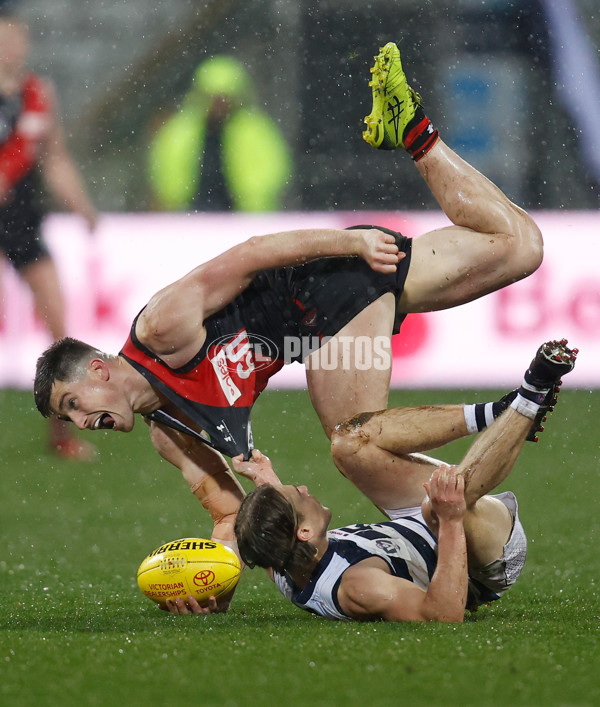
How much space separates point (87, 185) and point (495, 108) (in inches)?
162

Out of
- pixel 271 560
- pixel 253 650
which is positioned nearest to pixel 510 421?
pixel 271 560

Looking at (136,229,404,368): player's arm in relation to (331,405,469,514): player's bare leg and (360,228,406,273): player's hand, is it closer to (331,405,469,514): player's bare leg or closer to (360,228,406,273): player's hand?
(360,228,406,273): player's hand

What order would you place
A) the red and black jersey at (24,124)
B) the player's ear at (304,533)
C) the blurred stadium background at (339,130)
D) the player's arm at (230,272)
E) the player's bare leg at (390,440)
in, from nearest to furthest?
the player's ear at (304,533), the player's bare leg at (390,440), the player's arm at (230,272), the red and black jersey at (24,124), the blurred stadium background at (339,130)

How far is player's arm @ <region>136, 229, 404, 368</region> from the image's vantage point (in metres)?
4.17

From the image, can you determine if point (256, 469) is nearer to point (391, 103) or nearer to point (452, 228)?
point (452, 228)

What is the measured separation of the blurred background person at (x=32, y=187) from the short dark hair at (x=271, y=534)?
4.05 metres

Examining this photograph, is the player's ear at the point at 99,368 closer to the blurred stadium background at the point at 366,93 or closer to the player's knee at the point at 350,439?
the player's knee at the point at 350,439

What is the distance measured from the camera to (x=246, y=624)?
3783 mm

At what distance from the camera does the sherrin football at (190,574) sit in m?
4.00

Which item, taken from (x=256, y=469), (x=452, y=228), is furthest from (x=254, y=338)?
(x=452, y=228)

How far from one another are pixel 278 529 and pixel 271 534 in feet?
0.10

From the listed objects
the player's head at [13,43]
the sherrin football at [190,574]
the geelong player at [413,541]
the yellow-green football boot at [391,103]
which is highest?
the player's head at [13,43]

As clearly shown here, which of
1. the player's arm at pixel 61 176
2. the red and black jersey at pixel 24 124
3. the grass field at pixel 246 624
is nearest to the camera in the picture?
the grass field at pixel 246 624

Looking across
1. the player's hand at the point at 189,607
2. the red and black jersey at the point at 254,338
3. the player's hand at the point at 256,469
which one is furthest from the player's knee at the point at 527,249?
the player's hand at the point at 189,607
